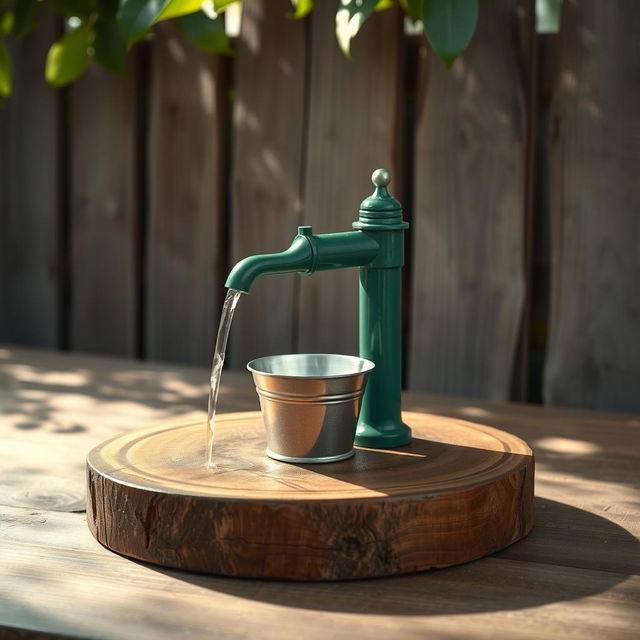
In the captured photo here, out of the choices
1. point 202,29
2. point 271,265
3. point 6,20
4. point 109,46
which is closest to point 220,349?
point 271,265

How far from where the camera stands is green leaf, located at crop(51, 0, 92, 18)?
2266 mm

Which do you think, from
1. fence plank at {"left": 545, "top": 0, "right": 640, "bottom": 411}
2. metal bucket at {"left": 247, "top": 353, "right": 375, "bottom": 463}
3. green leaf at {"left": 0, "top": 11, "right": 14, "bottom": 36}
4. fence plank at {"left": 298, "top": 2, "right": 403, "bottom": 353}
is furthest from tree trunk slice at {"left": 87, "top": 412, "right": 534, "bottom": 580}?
green leaf at {"left": 0, "top": 11, "right": 14, "bottom": 36}

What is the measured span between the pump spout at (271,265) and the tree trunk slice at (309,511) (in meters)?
0.23

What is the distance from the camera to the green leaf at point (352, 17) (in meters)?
1.77

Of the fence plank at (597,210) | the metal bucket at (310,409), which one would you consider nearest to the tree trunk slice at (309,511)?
the metal bucket at (310,409)

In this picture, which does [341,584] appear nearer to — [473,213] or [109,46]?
[473,213]

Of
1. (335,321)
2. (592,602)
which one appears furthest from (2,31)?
(592,602)

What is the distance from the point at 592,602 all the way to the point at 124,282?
5.41ft

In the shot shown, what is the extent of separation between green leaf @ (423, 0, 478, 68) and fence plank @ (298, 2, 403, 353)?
1.58 ft

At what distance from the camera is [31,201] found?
2566 mm

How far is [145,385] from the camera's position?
2137 mm

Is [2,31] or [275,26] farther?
[2,31]

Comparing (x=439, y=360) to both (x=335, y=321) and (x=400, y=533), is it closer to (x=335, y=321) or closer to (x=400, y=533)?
(x=335, y=321)

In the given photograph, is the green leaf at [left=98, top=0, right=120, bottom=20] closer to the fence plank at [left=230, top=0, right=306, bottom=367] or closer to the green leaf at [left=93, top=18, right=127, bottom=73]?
the green leaf at [left=93, top=18, right=127, bottom=73]
